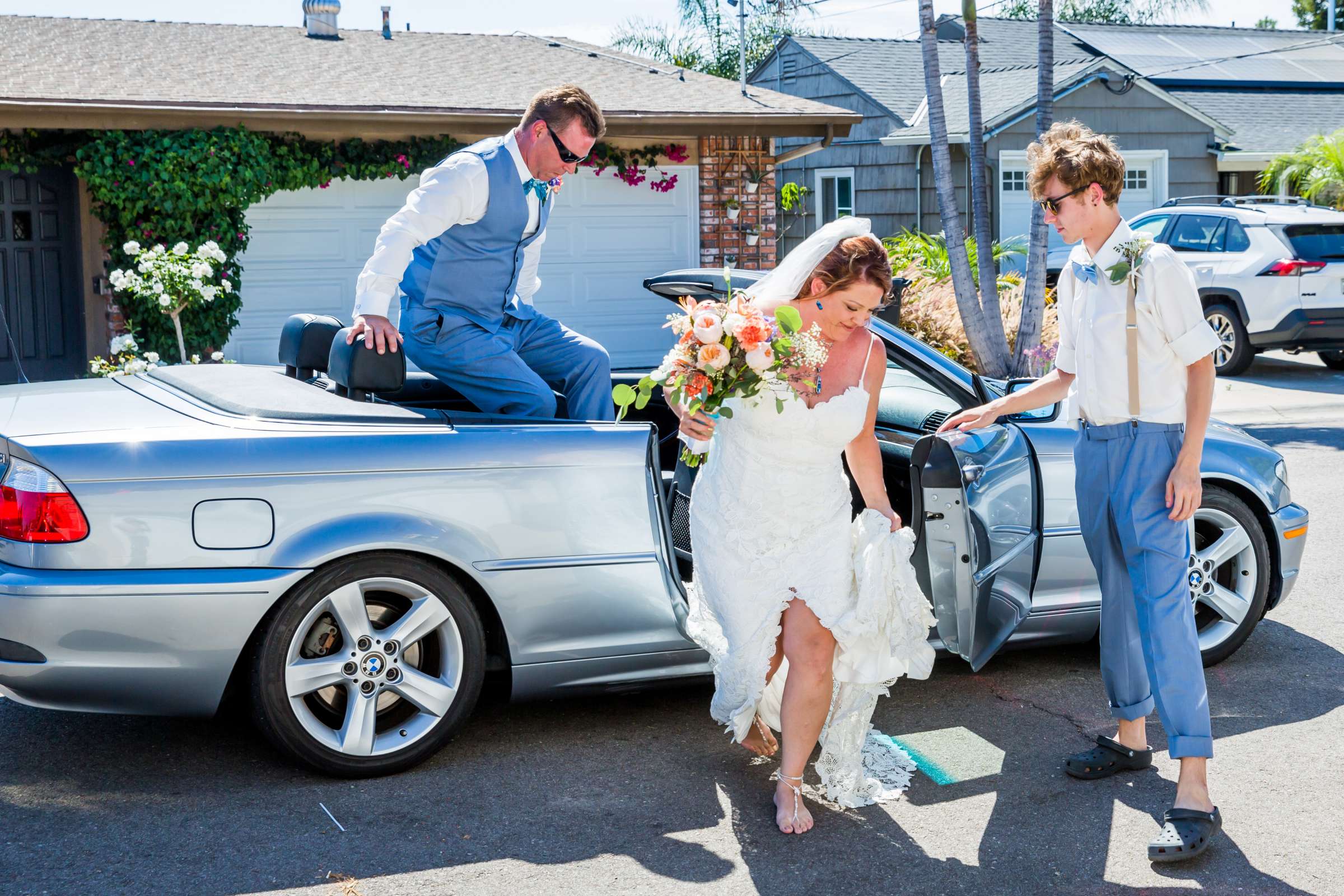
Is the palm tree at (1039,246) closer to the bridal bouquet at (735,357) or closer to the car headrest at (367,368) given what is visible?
the bridal bouquet at (735,357)

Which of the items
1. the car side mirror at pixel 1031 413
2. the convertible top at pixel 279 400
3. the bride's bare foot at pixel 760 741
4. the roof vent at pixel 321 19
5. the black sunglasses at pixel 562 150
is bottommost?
the bride's bare foot at pixel 760 741

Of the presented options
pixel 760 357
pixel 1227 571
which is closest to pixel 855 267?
pixel 760 357

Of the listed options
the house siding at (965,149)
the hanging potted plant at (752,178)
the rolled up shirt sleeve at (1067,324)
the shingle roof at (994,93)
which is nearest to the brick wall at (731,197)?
the hanging potted plant at (752,178)

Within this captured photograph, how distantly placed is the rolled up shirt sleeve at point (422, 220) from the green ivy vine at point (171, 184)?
8.12 m

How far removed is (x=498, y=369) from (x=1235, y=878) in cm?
274

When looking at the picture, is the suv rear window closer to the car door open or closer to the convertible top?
the car door open

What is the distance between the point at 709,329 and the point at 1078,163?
1.23 meters

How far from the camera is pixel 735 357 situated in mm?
3814

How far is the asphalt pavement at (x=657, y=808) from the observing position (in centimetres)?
354

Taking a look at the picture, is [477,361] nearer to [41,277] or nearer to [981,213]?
[981,213]

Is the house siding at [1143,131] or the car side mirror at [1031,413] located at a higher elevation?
the house siding at [1143,131]

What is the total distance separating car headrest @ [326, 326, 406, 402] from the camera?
423cm

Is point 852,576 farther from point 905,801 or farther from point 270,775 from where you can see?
point 270,775

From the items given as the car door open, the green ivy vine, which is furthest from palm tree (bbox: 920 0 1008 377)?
the car door open
